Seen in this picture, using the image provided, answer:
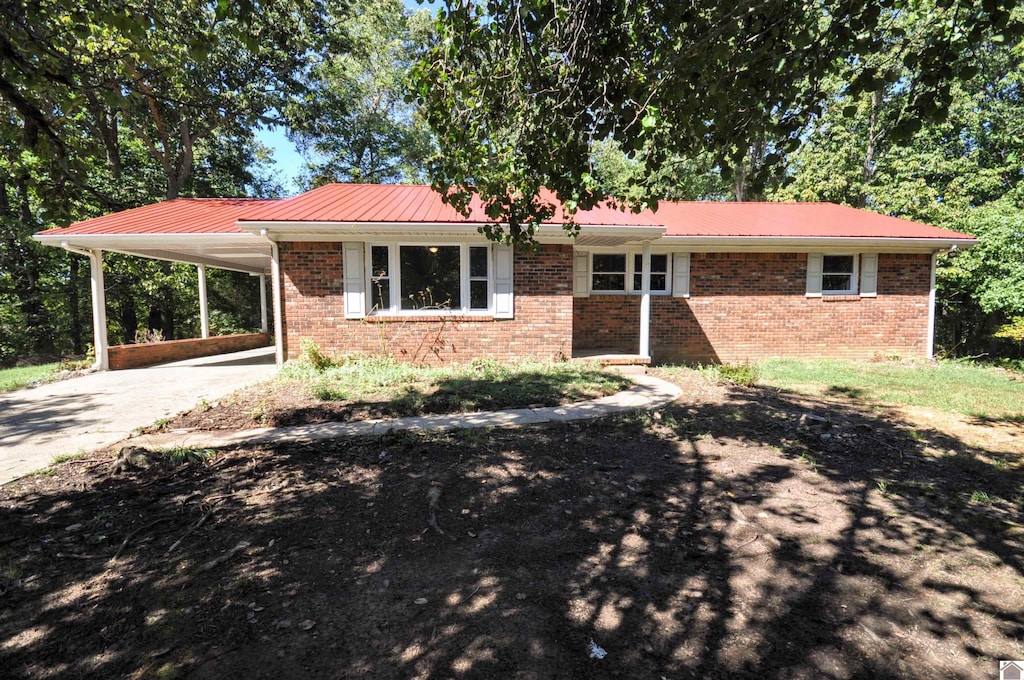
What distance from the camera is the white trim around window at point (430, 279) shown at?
31.7 feet

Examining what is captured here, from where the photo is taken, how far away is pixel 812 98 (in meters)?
3.74

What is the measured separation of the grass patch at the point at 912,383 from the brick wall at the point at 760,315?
81cm

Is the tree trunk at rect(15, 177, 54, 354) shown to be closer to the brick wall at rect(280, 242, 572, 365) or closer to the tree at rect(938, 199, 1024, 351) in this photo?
the brick wall at rect(280, 242, 572, 365)

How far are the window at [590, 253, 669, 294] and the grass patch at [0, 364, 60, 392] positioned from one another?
11.3 meters

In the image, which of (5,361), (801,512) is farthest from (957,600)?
(5,361)

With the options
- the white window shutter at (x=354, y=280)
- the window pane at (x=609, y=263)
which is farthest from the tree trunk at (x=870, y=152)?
the white window shutter at (x=354, y=280)

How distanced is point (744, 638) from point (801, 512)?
1.73 meters

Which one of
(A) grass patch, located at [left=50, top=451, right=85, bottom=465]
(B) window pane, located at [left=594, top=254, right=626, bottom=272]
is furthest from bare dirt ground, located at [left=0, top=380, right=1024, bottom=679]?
(B) window pane, located at [left=594, top=254, right=626, bottom=272]

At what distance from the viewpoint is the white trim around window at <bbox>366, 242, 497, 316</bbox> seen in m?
9.65

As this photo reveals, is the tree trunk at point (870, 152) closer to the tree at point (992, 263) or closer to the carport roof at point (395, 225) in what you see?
the tree at point (992, 263)

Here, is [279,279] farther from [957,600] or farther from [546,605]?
[957,600]

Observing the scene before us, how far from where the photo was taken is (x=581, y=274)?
1148 centimetres

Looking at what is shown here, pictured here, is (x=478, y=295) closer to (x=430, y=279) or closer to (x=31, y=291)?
(x=430, y=279)

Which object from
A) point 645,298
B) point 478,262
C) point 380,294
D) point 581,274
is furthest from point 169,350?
point 645,298
